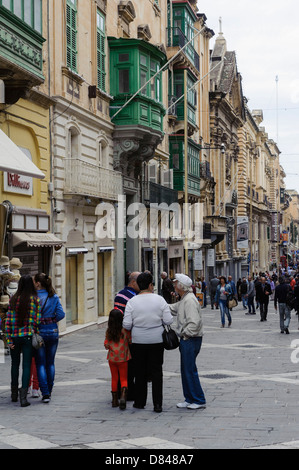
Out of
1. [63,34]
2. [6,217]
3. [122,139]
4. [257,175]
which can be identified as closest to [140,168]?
[122,139]

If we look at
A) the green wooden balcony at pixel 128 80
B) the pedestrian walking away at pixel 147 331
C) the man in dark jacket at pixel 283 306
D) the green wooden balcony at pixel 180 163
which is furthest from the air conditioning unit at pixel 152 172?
the pedestrian walking away at pixel 147 331

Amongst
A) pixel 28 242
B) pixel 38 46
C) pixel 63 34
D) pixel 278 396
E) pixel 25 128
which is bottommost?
pixel 278 396

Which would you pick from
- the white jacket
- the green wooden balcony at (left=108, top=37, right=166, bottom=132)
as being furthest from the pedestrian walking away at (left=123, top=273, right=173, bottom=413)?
the green wooden balcony at (left=108, top=37, right=166, bottom=132)

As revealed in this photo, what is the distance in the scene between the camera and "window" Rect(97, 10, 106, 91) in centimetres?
2548

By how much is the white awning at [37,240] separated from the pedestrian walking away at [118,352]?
26.2ft

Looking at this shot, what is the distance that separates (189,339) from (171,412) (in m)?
0.95

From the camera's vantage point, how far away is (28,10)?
17.7 m

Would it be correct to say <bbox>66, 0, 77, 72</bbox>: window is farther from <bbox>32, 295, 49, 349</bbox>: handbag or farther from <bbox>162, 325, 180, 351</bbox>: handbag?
<bbox>162, 325, 180, 351</bbox>: handbag

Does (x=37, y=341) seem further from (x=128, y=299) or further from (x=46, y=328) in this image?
(x=128, y=299)

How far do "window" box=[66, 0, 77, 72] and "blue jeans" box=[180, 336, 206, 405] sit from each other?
46.9ft

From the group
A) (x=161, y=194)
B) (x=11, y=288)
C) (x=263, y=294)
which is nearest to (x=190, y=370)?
(x=11, y=288)

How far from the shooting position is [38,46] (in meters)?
18.3

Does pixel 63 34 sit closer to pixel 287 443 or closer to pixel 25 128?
pixel 25 128

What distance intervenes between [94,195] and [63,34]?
486 cm
